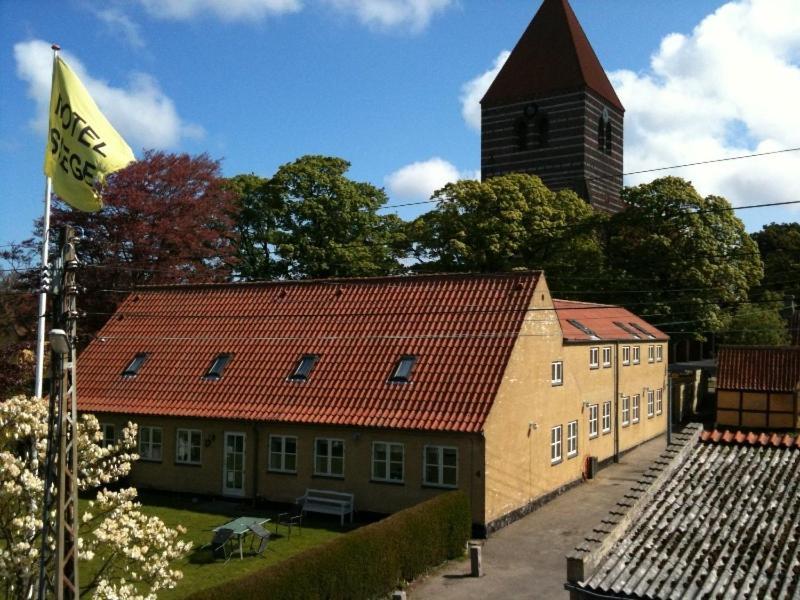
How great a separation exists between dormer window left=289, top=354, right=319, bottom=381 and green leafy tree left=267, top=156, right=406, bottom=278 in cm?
2288

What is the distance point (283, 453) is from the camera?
955 inches

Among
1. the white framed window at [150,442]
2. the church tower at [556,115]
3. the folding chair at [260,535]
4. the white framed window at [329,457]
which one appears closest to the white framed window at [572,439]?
the white framed window at [329,457]

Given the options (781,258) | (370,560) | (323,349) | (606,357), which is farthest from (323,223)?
(781,258)

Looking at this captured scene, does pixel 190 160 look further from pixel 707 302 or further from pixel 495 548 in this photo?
pixel 707 302

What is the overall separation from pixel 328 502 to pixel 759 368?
87.2ft

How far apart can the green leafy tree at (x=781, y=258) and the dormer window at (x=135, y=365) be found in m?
46.6

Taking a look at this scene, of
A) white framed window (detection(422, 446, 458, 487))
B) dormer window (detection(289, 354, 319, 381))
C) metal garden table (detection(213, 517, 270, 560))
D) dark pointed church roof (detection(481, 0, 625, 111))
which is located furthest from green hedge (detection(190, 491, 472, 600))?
dark pointed church roof (detection(481, 0, 625, 111))

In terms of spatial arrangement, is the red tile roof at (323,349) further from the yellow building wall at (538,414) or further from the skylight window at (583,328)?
the skylight window at (583,328)

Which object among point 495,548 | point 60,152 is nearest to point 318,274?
point 495,548

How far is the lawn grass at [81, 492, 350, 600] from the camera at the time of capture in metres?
17.7

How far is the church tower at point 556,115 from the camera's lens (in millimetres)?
62344

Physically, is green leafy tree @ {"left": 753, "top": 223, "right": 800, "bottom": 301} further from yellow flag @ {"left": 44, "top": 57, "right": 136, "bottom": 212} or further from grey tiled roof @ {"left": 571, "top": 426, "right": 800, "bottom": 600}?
yellow flag @ {"left": 44, "top": 57, "right": 136, "bottom": 212}

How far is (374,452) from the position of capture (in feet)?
75.1

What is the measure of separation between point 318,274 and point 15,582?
38251 mm
